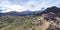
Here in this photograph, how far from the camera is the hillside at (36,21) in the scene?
12756 mm

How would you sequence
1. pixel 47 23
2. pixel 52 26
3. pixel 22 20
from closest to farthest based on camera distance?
pixel 52 26 < pixel 47 23 < pixel 22 20

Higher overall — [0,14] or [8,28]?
[0,14]

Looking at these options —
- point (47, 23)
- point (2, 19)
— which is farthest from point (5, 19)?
point (47, 23)

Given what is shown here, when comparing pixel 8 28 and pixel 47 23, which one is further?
pixel 8 28

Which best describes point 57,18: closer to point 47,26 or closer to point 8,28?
point 47,26

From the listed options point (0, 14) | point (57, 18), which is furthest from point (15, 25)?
point (57, 18)

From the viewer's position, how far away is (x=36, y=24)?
1367cm

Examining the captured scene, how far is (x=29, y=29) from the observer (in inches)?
550

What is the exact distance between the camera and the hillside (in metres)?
12.8

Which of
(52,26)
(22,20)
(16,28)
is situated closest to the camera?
(52,26)

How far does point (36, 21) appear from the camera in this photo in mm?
13648

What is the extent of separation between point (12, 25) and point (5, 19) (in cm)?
169

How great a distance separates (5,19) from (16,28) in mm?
2262

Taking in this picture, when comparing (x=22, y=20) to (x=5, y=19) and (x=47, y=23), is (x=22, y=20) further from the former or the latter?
(x=47, y=23)
